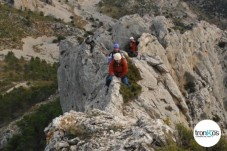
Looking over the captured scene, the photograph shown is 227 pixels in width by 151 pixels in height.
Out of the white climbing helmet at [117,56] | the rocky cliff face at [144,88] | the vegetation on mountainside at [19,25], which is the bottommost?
the vegetation on mountainside at [19,25]

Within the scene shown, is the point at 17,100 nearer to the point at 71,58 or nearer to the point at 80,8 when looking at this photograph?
the point at 71,58

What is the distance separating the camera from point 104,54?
39.3m

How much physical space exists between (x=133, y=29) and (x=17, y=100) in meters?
28.1

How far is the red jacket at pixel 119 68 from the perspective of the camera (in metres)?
29.0

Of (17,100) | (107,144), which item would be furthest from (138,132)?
(17,100)

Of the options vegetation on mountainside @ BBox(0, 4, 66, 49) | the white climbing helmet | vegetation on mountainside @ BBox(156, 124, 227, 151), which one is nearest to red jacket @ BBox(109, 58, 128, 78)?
the white climbing helmet

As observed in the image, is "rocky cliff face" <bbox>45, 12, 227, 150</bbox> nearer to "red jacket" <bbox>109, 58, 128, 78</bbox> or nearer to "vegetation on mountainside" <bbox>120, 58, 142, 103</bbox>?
"vegetation on mountainside" <bbox>120, 58, 142, 103</bbox>

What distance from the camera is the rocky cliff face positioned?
58.7 ft
